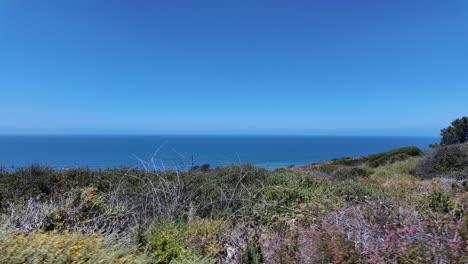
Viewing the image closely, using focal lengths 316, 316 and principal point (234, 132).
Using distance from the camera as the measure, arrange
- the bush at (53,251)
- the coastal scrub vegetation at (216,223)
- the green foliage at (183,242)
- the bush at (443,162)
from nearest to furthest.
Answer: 1. the bush at (53,251)
2. the coastal scrub vegetation at (216,223)
3. the green foliage at (183,242)
4. the bush at (443,162)

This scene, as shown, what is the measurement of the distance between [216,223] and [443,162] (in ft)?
54.7

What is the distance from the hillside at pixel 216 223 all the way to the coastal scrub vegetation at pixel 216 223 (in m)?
0.01

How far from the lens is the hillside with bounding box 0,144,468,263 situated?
2758mm

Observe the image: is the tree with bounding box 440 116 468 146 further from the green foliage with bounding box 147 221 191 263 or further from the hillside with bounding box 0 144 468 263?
the green foliage with bounding box 147 221 191 263

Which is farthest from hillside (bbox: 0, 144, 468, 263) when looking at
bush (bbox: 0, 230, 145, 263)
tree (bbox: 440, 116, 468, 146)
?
tree (bbox: 440, 116, 468, 146)

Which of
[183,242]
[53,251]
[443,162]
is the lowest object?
[443,162]

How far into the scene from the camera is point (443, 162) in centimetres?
1688

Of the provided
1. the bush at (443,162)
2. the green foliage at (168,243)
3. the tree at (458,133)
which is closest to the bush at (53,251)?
the green foliage at (168,243)

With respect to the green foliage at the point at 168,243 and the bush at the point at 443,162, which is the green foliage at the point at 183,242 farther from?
the bush at the point at 443,162

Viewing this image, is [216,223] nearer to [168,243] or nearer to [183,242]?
[183,242]

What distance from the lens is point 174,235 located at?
420 centimetres

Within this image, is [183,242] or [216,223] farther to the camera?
[216,223]

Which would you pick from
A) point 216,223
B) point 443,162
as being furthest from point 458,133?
point 216,223

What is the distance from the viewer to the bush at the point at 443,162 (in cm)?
1630
